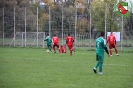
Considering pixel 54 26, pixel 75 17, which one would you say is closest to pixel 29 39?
pixel 54 26

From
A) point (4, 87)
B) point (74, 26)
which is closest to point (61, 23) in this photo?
point (74, 26)

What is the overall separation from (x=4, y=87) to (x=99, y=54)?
220 inches

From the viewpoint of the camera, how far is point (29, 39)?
141 ft

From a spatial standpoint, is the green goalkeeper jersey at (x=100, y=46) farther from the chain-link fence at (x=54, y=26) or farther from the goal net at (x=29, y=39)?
the goal net at (x=29, y=39)

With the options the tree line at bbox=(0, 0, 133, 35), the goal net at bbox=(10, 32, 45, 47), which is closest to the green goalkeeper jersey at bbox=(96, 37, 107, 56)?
the tree line at bbox=(0, 0, 133, 35)

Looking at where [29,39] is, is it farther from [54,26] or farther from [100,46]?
[100,46]

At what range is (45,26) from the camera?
42531 mm

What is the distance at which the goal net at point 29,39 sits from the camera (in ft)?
140

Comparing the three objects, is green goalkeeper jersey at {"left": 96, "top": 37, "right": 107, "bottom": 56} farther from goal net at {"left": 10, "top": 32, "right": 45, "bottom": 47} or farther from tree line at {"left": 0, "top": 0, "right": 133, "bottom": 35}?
goal net at {"left": 10, "top": 32, "right": 45, "bottom": 47}

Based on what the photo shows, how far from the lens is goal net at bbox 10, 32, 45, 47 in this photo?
4262 cm

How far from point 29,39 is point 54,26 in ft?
11.6

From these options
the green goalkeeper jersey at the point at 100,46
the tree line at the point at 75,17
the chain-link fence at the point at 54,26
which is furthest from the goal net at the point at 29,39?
the green goalkeeper jersey at the point at 100,46

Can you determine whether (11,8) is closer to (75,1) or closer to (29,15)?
(29,15)

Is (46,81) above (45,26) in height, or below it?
below
